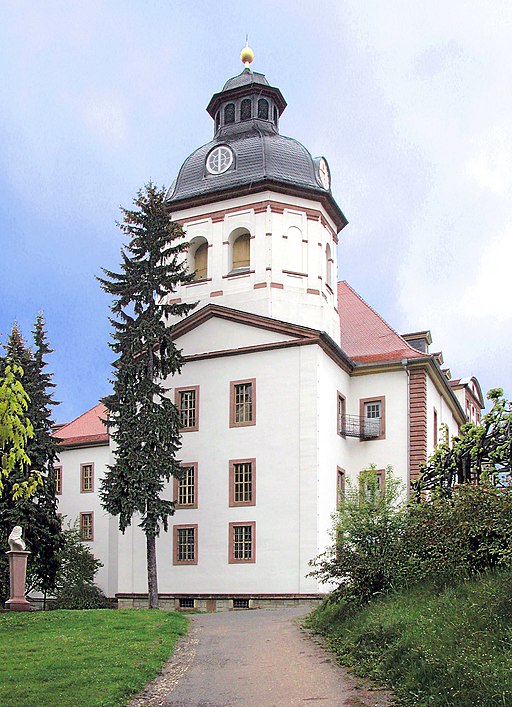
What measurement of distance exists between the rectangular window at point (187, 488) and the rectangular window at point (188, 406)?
4.84 ft

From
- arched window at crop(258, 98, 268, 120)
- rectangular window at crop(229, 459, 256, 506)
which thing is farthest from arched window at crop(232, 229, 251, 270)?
rectangular window at crop(229, 459, 256, 506)

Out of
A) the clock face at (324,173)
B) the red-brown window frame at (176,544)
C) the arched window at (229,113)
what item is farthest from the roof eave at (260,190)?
the red-brown window frame at (176,544)

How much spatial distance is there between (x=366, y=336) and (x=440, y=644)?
2806 cm

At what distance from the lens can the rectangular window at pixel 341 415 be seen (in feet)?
117

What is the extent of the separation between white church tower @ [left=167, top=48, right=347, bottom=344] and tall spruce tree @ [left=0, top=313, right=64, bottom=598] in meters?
7.48

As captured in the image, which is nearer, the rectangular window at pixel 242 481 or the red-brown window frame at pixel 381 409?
the rectangular window at pixel 242 481

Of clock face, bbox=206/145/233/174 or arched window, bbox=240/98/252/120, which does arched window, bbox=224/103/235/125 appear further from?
clock face, bbox=206/145/233/174

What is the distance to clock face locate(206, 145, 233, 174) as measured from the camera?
38.2m

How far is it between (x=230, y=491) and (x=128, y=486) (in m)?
4.45

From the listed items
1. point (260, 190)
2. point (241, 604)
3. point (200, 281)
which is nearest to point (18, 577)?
point (241, 604)

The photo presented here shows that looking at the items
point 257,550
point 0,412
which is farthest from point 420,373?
point 0,412

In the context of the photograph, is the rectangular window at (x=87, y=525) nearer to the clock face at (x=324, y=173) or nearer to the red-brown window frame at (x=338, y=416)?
the red-brown window frame at (x=338, y=416)

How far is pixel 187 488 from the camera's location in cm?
3456

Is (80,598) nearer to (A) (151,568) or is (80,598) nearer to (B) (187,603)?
(B) (187,603)
